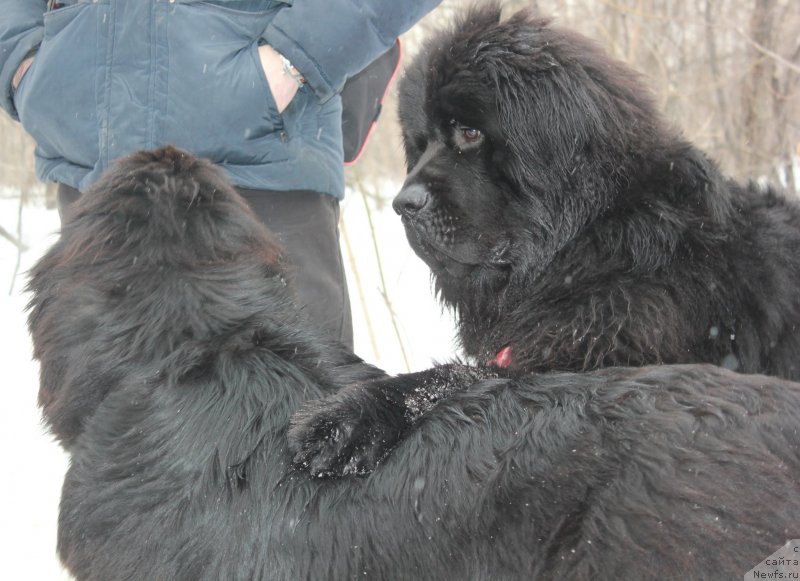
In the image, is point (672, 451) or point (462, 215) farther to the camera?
point (462, 215)

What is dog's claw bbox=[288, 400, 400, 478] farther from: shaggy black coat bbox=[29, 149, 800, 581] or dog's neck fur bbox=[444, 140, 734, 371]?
dog's neck fur bbox=[444, 140, 734, 371]

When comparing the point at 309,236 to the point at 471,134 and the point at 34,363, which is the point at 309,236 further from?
the point at 34,363

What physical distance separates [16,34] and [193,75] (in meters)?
0.75

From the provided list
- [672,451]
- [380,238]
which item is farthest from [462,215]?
[380,238]

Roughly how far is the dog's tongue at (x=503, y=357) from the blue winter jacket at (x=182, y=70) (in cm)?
99

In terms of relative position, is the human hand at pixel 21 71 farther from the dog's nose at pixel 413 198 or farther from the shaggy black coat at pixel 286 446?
the dog's nose at pixel 413 198

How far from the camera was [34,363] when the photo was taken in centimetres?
635

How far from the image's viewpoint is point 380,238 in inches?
432

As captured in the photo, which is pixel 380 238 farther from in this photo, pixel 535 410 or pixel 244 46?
pixel 535 410

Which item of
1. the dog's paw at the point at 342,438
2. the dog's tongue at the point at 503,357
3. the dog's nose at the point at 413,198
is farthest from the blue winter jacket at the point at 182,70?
the dog's paw at the point at 342,438

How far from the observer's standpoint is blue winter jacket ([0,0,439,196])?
2.54 m

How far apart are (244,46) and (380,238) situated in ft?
27.4

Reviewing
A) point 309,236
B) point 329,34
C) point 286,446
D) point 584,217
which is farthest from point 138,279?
point 584,217

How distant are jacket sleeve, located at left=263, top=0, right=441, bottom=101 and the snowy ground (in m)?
1.02
